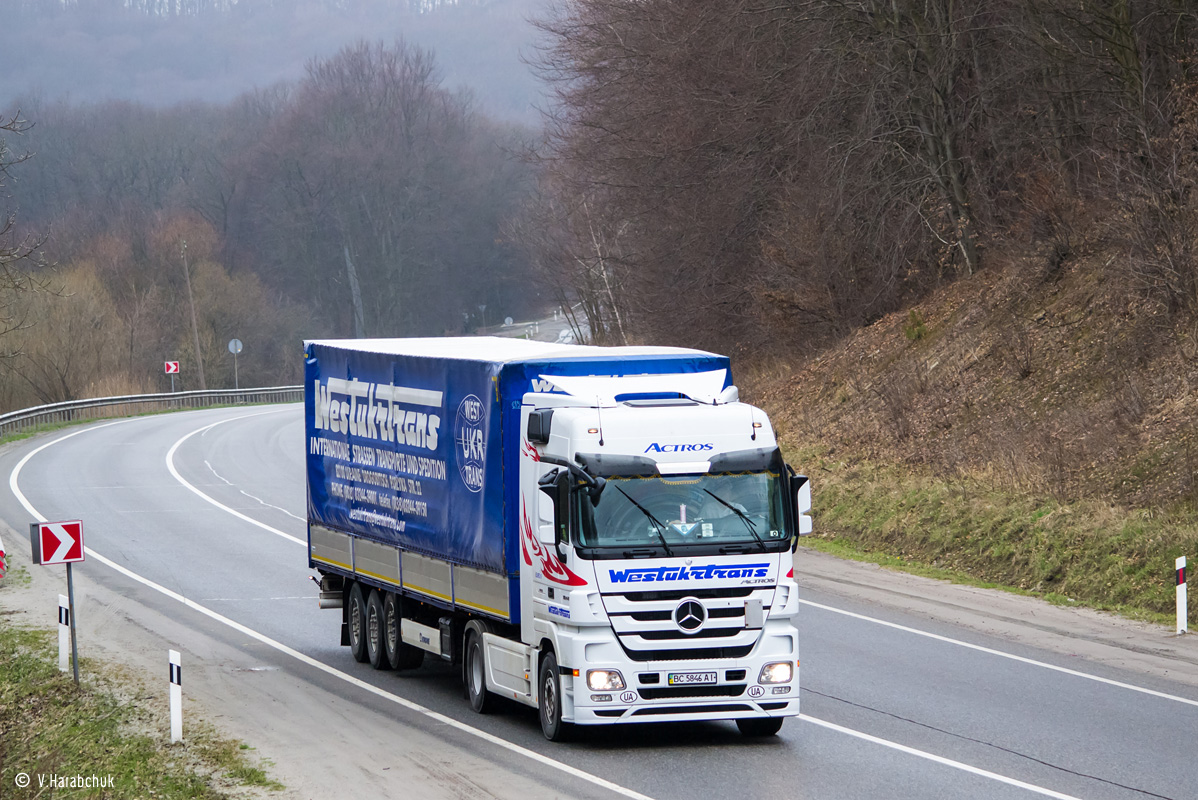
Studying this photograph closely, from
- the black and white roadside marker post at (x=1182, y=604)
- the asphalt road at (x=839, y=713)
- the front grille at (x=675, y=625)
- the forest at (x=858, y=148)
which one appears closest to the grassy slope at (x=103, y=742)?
the asphalt road at (x=839, y=713)

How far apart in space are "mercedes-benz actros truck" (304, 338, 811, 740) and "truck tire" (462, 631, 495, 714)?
27mm

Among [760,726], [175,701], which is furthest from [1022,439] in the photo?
[175,701]

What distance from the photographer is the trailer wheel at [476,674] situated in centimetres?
1358

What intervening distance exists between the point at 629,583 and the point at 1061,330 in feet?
59.8

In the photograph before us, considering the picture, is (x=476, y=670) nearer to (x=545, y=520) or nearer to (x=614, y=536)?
(x=545, y=520)

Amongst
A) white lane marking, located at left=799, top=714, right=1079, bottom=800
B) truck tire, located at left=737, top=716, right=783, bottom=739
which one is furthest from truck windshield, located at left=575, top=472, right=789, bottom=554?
white lane marking, located at left=799, top=714, right=1079, bottom=800

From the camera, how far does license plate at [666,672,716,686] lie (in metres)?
11.6

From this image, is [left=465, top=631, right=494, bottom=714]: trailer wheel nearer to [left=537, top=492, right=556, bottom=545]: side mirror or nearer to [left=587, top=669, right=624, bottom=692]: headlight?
[left=537, top=492, right=556, bottom=545]: side mirror

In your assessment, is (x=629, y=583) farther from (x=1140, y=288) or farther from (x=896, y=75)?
(x=896, y=75)

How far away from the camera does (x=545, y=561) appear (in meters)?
12.0

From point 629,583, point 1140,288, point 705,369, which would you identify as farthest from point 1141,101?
point 629,583

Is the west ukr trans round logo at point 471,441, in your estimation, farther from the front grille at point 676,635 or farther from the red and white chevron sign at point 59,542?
the red and white chevron sign at point 59,542

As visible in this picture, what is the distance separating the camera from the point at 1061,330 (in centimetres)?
2738

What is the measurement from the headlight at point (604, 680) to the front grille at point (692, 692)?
23 cm
